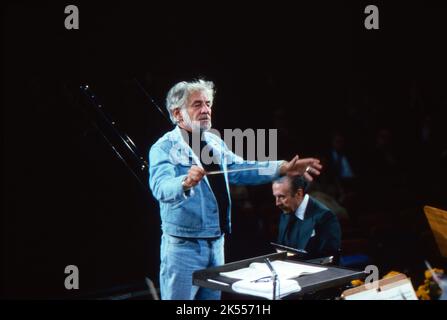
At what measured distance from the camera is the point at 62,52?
331cm

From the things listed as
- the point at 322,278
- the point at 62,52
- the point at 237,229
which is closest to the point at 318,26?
the point at 237,229

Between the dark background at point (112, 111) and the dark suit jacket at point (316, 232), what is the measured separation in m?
0.40

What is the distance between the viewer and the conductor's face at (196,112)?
256 centimetres

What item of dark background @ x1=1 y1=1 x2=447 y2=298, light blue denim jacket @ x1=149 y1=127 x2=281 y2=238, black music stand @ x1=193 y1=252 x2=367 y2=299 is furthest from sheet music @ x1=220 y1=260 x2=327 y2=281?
dark background @ x1=1 y1=1 x2=447 y2=298

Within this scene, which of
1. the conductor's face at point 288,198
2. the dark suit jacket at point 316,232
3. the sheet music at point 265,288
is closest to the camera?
the sheet music at point 265,288

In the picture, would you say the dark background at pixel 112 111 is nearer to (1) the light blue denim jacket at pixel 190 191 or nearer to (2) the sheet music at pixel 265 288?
(1) the light blue denim jacket at pixel 190 191

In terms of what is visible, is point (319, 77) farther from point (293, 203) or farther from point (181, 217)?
point (181, 217)

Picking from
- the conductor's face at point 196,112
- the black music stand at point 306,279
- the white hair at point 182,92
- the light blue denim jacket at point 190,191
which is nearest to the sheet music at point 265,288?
the black music stand at point 306,279

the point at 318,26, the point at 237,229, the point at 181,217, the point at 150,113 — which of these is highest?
the point at 318,26

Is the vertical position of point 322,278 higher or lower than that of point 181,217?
lower

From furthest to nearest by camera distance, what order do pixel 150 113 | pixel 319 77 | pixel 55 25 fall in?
1. pixel 319 77
2. pixel 55 25
3. pixel 150 113

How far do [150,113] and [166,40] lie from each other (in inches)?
33.1

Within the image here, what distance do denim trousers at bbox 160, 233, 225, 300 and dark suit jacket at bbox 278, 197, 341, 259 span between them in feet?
1.94

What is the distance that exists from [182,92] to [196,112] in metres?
0.14
